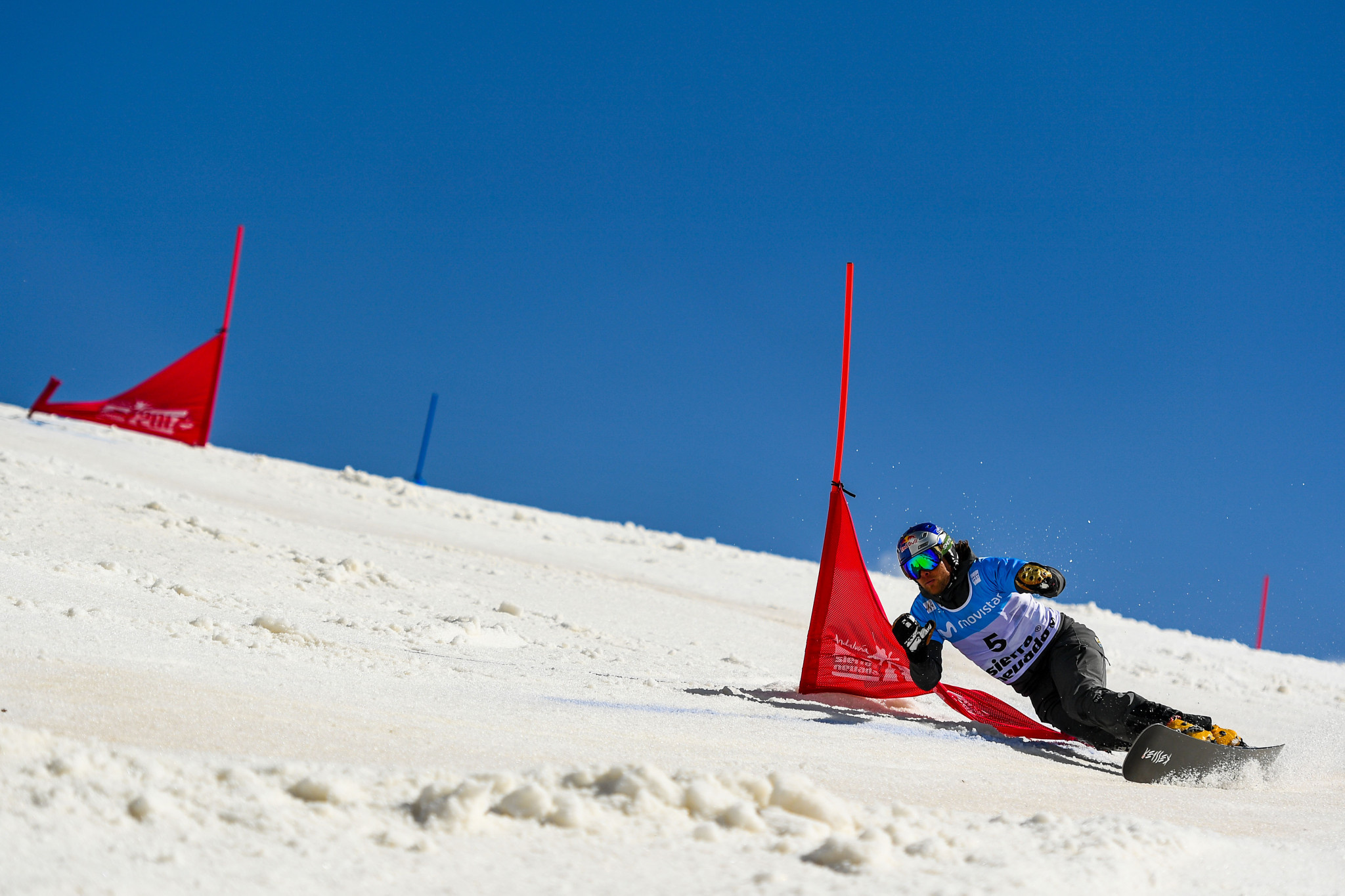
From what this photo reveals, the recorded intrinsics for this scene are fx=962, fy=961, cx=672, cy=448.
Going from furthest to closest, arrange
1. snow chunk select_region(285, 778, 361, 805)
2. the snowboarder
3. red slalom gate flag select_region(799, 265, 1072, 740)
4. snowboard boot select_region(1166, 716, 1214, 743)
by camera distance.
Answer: red slalom gate flag select_region(799, 265, 1072, 740) → the snowboarder → snowboard boot select_region(1166, 716, 1214, 743) → snow chunk select_region(285, 778, 361, 805)

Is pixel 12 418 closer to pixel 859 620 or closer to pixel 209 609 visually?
pixel 209 609

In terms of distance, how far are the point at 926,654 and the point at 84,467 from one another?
31.3 feet

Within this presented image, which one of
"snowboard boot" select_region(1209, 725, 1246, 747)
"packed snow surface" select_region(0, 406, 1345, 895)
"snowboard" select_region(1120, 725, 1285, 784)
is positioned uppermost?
"snowboard boot" select_region(1209, 725, 1246, 747)

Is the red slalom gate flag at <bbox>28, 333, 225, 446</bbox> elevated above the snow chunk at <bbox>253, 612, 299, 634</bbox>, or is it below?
above

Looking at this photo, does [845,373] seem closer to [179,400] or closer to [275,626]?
[275,626]

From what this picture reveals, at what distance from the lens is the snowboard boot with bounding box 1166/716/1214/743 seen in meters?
4.11

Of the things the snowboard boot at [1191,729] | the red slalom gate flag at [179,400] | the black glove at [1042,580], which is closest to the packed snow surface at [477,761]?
the snowboard boot at [1191,729]

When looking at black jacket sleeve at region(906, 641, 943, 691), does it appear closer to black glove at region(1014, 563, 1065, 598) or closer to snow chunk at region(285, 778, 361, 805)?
black glove at region(1014, 563, 1065, 598)

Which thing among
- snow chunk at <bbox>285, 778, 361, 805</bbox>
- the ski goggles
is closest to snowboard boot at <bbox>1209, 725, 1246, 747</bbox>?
the ski goggles

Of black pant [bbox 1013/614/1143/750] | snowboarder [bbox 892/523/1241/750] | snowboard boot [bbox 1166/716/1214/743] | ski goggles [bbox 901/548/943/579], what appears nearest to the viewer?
snowboard boot [bbox 1166/716/1214/743]

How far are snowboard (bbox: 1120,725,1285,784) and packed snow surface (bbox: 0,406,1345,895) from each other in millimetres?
128

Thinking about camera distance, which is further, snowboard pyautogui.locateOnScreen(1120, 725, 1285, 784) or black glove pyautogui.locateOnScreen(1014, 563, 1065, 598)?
black glove pyautogui.locateOnScreen(1014, 563, 1065, 598)

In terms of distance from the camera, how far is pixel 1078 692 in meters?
4.57

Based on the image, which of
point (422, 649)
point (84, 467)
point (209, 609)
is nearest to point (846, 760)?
point (422, 649)
